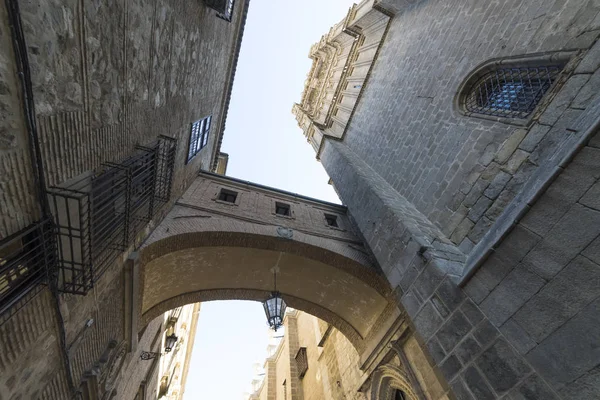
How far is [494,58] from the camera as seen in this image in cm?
597

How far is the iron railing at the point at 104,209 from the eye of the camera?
3.37 m

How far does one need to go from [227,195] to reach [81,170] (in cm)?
516

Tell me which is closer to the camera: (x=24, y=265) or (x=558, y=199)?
(x=24, y=265)

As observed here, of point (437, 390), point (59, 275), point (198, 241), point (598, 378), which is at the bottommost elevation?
point (437, 390)

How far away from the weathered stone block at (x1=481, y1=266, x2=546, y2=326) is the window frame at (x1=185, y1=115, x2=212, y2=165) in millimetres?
7112

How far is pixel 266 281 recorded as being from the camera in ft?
28.0

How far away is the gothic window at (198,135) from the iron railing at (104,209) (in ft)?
5.89

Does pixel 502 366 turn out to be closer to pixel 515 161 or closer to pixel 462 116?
pixel 515 161

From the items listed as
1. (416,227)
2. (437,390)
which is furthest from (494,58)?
(437,390)

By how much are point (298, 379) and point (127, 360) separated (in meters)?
9.24

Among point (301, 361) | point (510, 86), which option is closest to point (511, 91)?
point (510, 86)

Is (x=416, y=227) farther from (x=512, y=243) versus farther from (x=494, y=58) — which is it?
(x=494, y=58)

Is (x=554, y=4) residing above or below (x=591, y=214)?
above

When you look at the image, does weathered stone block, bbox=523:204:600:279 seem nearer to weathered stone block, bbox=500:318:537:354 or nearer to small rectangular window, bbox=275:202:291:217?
weathered stone block, bbox=500:318:537:354
